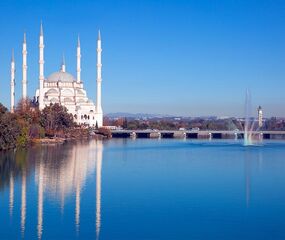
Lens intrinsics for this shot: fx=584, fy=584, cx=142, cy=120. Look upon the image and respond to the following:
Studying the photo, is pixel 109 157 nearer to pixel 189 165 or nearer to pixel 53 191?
pixel 189 165

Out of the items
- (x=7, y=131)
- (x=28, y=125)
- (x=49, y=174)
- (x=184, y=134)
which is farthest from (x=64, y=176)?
(x=184, y=134)

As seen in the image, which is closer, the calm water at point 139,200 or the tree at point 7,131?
the calm water at point 139,200

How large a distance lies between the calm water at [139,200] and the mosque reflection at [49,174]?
3 centimetres

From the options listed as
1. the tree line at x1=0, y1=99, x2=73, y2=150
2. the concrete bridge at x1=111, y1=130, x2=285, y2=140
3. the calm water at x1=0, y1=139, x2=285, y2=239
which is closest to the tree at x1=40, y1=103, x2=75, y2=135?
the tree line at x1=0, y1=99, x2=73, y2=150

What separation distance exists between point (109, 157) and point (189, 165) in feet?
16.9

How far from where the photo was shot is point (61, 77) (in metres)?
62.5

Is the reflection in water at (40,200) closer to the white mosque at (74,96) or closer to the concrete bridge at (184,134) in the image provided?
the white mosque at (74,96)

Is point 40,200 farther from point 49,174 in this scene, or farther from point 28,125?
point 28,125

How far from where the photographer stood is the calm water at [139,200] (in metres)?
12.4

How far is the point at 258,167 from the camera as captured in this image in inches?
997

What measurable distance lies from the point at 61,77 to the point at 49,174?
42515 mm

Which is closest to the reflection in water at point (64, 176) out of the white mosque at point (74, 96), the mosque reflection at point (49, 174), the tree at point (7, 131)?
the mosque reflection at point (49, 174)

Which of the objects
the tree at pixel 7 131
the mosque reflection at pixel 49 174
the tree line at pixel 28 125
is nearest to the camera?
the mosque reflection at pixel 49 174

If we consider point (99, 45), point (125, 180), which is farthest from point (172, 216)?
point (99, 45)
